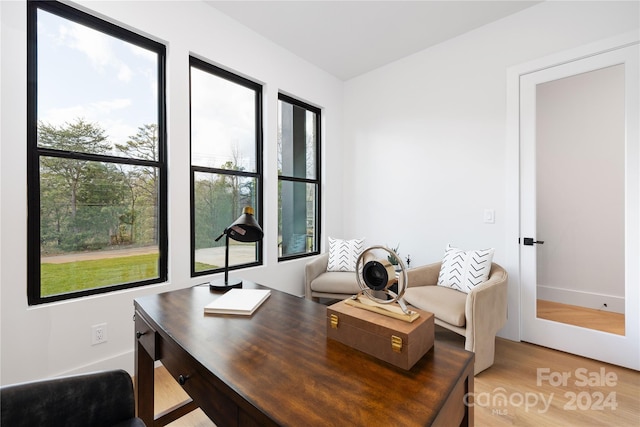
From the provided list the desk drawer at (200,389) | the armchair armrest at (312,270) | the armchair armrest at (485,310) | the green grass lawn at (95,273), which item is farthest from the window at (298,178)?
the desk drawer at (200,389)

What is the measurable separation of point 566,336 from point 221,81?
375cm

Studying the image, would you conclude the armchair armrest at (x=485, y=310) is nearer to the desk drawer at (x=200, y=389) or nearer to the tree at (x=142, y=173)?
the desk drawer at (x=200, y=389)

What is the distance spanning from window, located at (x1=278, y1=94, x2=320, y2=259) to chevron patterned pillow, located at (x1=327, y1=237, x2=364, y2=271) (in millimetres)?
411

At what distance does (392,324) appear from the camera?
852 mm

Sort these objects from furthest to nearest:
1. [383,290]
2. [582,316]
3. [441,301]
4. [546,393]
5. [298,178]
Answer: [298,178], [582,316], [441,301], [546,393], [383,290]

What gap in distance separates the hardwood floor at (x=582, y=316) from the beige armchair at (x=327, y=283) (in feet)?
5.35

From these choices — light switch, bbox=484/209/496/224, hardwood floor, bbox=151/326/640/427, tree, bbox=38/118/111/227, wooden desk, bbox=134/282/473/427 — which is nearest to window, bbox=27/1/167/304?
tree, bbox=38/118/111/227

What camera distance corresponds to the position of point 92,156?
198 centimetres

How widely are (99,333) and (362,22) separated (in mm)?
3333

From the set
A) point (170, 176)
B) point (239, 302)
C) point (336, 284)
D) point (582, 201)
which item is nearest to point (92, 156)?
point (170, 176)

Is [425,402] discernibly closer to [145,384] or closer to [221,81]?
[145,384]

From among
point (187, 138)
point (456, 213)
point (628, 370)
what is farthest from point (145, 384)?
point (628, 370)

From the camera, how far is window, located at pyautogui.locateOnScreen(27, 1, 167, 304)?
180 centimetres

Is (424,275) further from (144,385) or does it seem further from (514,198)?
(144,385)
